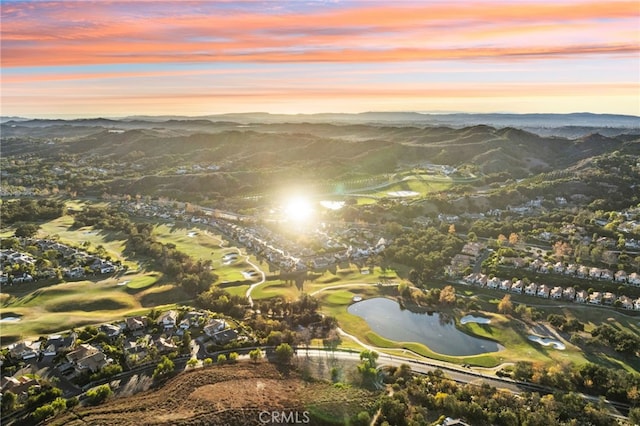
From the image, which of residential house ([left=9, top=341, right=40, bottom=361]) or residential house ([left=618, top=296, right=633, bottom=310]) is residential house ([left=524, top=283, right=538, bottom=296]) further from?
residential house ([left=9, top=341, right=40, bottom=361])

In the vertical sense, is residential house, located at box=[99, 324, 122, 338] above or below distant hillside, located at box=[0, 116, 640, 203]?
Answer: below

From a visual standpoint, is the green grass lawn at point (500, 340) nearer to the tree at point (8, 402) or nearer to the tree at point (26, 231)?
the tree at point (8, 402)

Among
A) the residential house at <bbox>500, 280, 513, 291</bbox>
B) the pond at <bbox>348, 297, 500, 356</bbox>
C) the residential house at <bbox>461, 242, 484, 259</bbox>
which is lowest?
the pond at <bbox>348, 297, 500, 356</bbox>

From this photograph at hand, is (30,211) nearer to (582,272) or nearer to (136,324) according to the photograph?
(136,324)

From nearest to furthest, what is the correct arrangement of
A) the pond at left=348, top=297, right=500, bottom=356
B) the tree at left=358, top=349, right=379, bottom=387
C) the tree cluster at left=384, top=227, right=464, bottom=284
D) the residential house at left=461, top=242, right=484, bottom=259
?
the tree at left=358, top=349, right=379, bottom=387
the pond at left=348, top=297, right=500, bottom=356
the tree cluster at left=384, top=227, right=464, bottom=284
the residential house at left=461, top=242, right=484, bottom=259

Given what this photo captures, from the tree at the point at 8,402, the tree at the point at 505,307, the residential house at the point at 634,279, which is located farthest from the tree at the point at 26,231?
the residential house at the point at 634,279

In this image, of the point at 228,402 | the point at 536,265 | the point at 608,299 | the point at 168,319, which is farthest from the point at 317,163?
the point at 228,402

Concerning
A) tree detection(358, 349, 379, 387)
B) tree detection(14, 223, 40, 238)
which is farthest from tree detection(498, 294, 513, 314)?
tree detection(14, 223, 40, 238)

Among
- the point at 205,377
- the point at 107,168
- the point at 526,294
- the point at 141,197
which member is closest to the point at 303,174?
the point at 141,197
